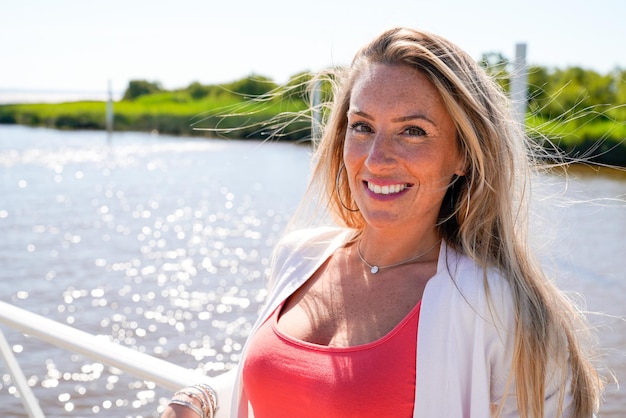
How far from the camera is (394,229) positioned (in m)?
1.48

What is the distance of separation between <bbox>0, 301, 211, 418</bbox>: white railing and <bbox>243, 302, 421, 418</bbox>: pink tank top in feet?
0.49

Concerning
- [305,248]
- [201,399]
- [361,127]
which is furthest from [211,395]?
[361,127]

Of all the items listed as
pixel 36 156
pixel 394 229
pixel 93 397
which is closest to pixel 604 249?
pixel 93 397

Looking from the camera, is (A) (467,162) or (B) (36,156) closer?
(A) (467,162)

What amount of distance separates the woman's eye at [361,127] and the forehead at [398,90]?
0.10 ft

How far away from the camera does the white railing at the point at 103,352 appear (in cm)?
140

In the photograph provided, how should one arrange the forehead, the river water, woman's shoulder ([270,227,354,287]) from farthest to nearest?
the river water
woman's shoulder ([270,227,354,287])
the forehead

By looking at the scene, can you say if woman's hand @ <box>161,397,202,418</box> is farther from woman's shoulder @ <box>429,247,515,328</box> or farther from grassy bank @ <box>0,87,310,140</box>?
grassy bank @ <box>0,87,310,140</box>

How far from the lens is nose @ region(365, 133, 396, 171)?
4.42 feet

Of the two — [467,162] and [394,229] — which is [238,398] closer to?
[394,229]

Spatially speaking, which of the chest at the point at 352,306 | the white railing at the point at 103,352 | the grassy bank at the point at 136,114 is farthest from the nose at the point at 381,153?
the grassy bank at the point at 136,114

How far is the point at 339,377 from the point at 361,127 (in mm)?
443

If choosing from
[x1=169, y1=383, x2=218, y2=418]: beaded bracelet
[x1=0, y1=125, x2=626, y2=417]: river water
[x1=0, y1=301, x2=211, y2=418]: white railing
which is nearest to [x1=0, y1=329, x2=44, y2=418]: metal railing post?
[x1=0, y1=301, x2=211, y2=418]: white railing

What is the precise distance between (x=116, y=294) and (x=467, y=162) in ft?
22.0
